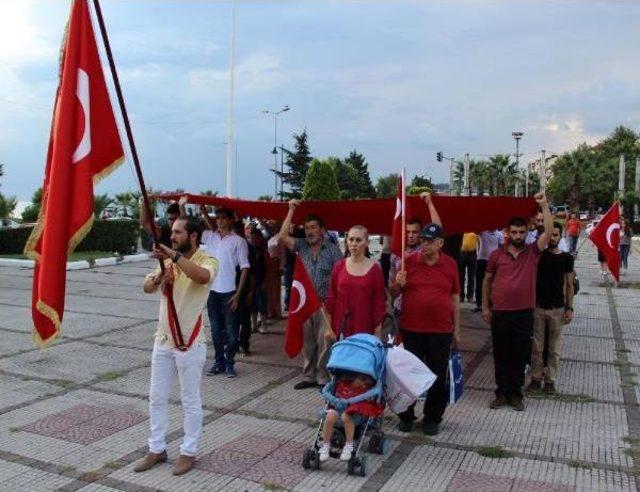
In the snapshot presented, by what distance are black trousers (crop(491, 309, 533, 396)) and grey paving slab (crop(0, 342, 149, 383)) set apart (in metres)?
4.04

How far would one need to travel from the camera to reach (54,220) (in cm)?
366

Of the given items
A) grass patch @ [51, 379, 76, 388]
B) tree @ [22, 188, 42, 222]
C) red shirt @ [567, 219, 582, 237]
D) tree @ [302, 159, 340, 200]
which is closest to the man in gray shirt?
grass patch @ [51, 379, 76, 388]

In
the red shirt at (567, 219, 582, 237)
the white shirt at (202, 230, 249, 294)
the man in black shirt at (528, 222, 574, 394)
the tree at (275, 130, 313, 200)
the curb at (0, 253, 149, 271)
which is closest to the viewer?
the man in black shirt at (528, 222, 574, 394)

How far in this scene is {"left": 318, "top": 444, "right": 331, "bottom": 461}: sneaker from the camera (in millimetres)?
4372

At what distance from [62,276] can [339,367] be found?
1862 millimetres

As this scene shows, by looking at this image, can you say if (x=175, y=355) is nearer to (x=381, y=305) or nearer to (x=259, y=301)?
(x=381, y=305)

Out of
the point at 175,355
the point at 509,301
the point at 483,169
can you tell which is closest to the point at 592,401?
the point at 509,301

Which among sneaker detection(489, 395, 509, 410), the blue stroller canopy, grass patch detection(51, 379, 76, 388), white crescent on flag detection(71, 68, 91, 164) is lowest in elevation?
grass patch detection(51, 379, 76, 388)

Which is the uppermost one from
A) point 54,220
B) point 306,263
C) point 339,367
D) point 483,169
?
point 483,169

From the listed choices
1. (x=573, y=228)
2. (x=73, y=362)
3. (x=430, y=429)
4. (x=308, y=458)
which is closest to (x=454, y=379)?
(x=430, y=429)

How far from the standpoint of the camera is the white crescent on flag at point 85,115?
375 centimetres

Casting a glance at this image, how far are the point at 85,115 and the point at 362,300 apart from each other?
102 inches

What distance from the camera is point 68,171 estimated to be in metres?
3.73

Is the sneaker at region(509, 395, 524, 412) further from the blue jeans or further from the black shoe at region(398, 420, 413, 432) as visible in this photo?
the blue jeans
